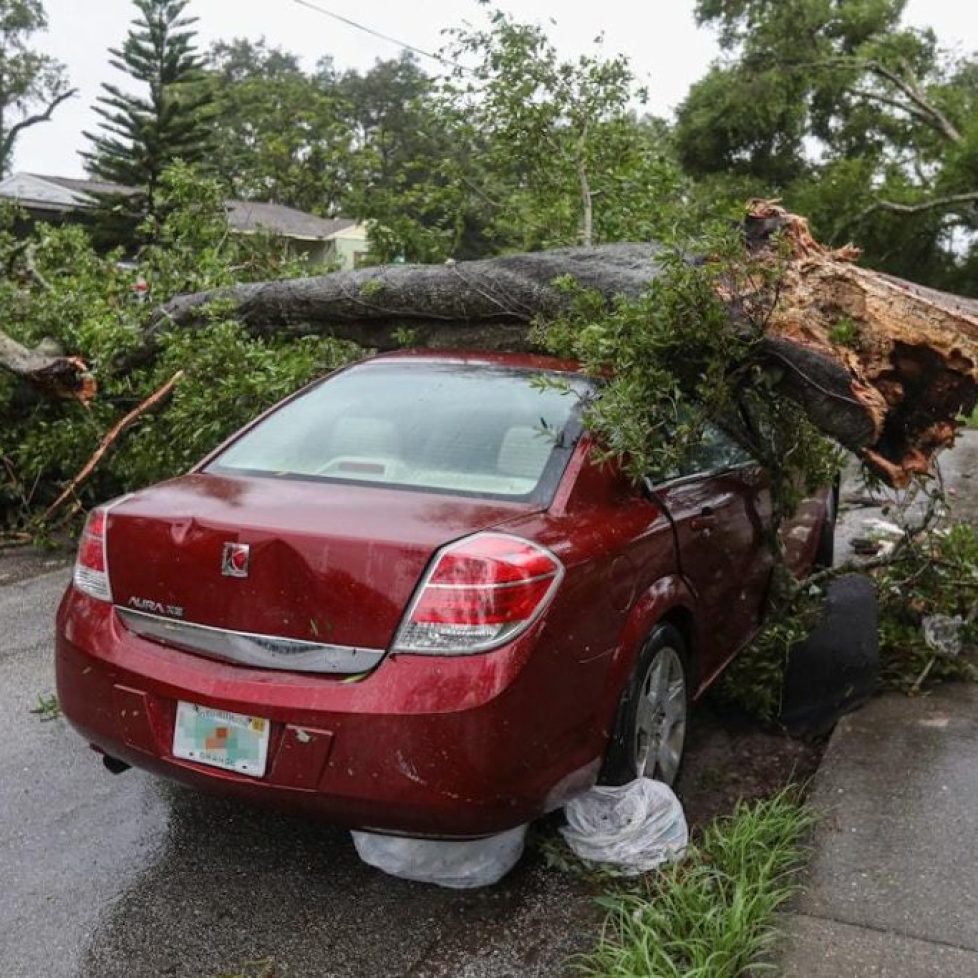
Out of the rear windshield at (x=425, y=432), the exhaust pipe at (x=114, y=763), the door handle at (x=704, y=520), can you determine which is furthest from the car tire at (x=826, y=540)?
the exhaust pipe at (x=114, y=763)

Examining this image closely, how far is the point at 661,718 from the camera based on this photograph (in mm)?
3516

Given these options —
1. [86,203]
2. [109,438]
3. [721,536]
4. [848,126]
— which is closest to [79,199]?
[86,203]

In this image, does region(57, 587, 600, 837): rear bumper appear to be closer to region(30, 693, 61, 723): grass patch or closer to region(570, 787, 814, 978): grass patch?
region(570, 787, 814, 978): grass patch

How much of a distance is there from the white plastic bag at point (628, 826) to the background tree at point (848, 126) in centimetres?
2162

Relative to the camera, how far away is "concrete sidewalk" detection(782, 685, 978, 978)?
2625 millimetres

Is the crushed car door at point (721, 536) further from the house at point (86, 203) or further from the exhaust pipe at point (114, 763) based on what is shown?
the house at point (86, 203)

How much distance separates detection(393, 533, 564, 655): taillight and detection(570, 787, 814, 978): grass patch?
81cm

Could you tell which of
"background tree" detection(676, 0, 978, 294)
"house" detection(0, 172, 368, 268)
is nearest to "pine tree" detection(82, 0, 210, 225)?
"house" detection(0, 172, 368, 268)

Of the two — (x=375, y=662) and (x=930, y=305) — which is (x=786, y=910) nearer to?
(x=375, y=662)

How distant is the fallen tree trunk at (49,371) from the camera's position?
678 centimetres

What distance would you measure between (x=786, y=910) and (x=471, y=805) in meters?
0.90

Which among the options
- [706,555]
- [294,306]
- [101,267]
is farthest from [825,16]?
[706,555]

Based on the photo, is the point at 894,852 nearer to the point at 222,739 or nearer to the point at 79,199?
the point at 222,739

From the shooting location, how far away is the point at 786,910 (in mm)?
2844
